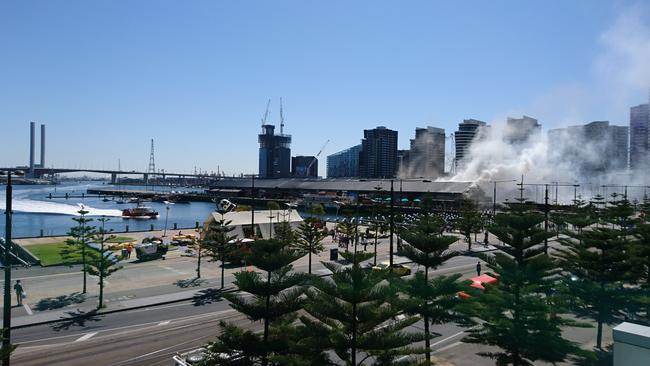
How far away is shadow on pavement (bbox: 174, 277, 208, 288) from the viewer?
3004cm

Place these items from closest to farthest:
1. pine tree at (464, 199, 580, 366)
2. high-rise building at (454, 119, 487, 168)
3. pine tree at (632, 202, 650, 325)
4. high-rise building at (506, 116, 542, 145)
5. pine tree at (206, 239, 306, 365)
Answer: pine tree at (206, 239, 306, 365)
pine tree at (464, 199, 580, 366)
pine tree at (632, 202, 650, 325)
high-rise building at (506, 116, 542, 145)
high-rise building at (454, 119, 487, 168)

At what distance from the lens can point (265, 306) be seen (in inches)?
492

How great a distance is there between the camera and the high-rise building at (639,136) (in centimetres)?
11838

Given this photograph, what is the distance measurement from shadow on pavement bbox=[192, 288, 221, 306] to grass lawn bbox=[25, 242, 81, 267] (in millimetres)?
13191

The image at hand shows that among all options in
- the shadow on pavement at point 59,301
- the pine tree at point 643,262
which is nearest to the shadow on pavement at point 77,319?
the shadow on pavement at point 59,301

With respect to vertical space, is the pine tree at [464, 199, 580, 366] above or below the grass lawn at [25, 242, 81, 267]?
above

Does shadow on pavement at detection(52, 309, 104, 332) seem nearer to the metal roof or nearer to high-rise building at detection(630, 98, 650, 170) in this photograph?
the metal roof

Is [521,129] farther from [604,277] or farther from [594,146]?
[604,277]

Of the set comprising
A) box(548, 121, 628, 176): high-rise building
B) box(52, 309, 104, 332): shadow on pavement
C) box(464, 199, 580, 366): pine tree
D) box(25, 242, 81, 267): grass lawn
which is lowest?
box(52, 309, 104, 332): shadow on pavement

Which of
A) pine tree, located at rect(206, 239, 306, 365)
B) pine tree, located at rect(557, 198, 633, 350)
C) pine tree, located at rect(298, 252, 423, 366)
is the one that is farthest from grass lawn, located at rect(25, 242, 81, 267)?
pine tree, located at rect(557, 198, 633, 350)

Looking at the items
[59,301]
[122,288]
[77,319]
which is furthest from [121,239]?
[77,319]

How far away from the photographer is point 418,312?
1527cm

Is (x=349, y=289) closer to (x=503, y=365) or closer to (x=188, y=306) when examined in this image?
(x=503, y=365)

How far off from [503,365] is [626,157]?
14721 centimetres
